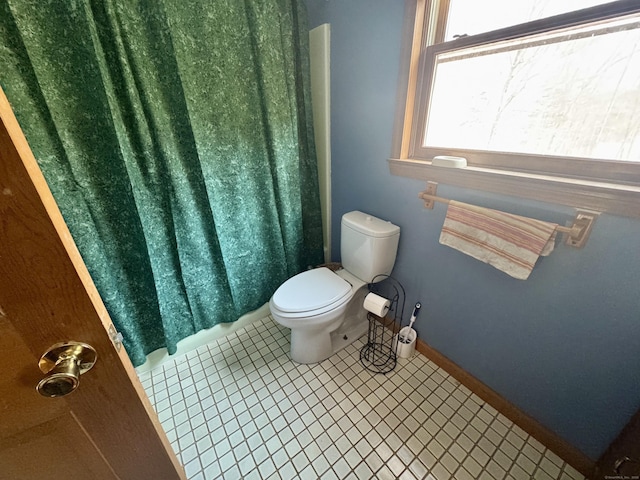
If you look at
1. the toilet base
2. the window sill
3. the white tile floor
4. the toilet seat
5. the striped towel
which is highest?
the window sill

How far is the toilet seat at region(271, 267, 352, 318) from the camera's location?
51.6 inches

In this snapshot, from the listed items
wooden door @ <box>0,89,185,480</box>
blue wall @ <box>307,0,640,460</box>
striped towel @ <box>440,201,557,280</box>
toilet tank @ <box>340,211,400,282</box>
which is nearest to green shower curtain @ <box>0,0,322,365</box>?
blue wall @ <box>307,0,640,460</box>

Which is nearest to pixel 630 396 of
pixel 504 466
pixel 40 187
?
pixel 504 466

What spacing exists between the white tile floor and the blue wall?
0.19 meters

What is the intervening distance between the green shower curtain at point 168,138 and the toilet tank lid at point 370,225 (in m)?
0.41

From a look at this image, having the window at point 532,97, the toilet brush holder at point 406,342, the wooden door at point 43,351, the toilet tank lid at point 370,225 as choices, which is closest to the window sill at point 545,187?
the window at point 532,97

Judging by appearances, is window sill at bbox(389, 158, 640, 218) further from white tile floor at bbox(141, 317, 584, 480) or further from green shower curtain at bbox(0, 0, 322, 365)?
white tile floor at bbox(141, 317, 584, 480)

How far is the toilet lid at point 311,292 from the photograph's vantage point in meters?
1.32

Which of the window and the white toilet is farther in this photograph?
the white toilet

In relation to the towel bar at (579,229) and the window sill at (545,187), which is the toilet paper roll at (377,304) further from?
the towel bar at (579,229)

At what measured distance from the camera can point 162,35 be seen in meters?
1.09

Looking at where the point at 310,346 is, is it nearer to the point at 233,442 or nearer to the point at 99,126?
the point at 233,442

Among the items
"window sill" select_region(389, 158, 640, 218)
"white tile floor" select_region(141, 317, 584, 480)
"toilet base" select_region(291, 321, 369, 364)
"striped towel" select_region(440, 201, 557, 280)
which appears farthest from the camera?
"toilet base" select_region(291, 321, 369, 364)

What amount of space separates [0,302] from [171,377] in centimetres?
137
